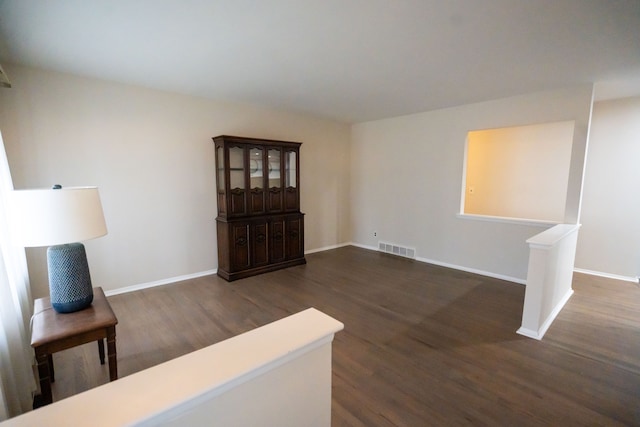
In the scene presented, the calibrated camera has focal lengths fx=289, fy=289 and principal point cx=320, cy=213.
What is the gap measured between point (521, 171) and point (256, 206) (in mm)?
4563

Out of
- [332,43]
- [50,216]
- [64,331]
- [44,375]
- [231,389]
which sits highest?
[332,43]

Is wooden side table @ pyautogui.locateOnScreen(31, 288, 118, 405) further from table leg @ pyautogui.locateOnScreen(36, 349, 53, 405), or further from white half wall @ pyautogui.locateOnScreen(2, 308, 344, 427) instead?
white half wall @ pyautogui.locateOnScreen(2, 308, 344, 427)

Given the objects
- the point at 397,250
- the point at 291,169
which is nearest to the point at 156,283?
the point at 291,169

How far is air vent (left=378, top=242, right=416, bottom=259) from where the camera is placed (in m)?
5.16

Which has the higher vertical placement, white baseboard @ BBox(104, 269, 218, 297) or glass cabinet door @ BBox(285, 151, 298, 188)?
glass cabinet door @ BBox(285, 151, 298, 188)

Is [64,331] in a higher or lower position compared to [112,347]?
higher

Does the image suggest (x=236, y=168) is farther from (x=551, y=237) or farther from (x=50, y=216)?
(x=551, y=237)

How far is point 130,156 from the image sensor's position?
11.6 ft

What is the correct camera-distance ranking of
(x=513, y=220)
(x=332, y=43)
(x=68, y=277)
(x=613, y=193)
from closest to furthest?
(x=68, y=277)
(x=332, y=43)
(x=513, y=220)
(x=613, y=193)

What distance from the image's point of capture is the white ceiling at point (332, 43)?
6.13 feet

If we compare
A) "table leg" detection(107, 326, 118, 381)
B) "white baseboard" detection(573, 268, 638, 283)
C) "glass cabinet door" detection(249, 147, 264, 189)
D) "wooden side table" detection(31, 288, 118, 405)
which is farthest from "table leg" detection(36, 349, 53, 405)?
"white baseboard" detection(573, 268, 638, 283)

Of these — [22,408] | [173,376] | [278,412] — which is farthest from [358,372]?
[22,408]

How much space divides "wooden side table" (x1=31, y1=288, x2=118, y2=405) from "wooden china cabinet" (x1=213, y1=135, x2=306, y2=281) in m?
2.18

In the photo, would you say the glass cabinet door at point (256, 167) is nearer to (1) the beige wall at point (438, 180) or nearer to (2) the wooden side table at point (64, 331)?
(1) the beige wall at point (438, 180)
